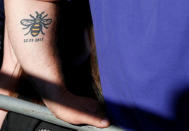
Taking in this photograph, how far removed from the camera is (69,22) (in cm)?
93

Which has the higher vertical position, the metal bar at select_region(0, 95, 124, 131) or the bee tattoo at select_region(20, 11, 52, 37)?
the bee tattoo at select_region(20, 11, 52, 37)

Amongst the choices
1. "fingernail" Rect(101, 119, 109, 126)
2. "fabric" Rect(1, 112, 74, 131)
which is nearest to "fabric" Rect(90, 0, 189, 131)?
"fingernail" Rect(101, 119, 109, 126)

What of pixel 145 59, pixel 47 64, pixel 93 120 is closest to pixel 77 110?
pixel 93 120

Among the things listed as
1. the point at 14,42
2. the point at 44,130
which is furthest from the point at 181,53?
the point at 44,130

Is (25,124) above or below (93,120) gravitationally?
below

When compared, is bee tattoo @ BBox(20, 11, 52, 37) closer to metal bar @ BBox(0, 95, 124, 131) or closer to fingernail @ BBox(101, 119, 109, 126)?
metal bar @ BBox(0, 95, 124, 131)

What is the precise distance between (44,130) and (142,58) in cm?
66

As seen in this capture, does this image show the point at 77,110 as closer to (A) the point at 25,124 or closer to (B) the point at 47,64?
(B) the point at 47,64

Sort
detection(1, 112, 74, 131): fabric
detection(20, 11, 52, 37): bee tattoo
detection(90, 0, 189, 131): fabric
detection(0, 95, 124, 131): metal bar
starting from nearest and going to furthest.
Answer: detection(90, 0, 189, 131): fabric
detection(0, 95, 124, 131): metal bar
detection(20, 11, 52, 37): bee tattoo
detection(1, 112, 74, 131): fabric

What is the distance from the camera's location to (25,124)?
105cm

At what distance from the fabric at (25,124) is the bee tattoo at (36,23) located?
17.7 inches

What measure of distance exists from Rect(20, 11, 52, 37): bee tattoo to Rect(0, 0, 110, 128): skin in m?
0.01

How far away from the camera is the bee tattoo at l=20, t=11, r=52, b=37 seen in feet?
2.55

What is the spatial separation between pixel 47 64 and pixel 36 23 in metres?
0.16
